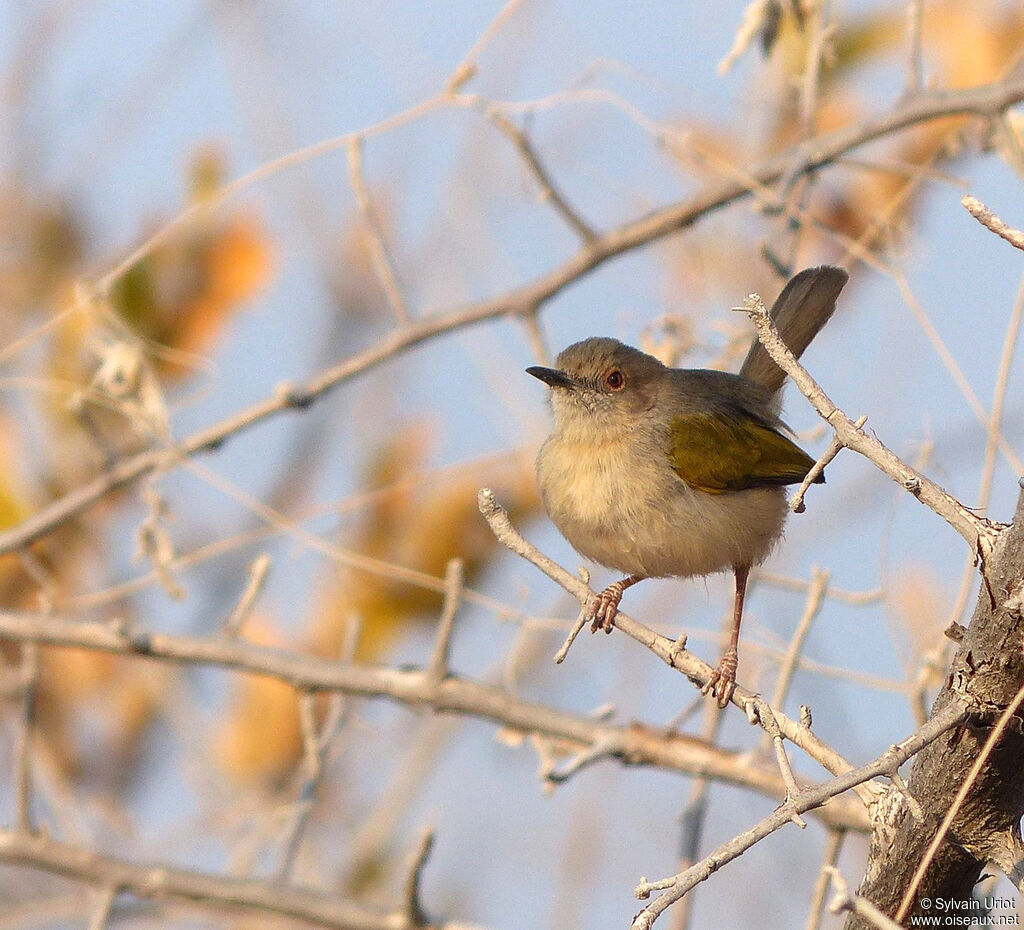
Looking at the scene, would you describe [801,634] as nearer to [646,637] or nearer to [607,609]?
[607,609]

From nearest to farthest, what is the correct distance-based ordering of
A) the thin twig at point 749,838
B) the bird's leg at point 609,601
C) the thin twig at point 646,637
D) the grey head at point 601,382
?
1. the thin twig at point 749,838
2. the thin twig at point 646,637
3. the bird's leg at point 609,601
4. the grey head at point 601,382

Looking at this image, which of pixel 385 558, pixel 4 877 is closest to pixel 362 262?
pixel 385 558

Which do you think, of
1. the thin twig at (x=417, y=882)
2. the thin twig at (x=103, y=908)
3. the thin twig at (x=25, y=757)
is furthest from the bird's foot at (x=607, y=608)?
the thin twig at (x=25, y=757)

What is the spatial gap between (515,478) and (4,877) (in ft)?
10.9

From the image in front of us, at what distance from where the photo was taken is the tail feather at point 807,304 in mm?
4215

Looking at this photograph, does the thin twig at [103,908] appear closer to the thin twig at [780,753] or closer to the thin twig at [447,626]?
the thin twig at [447,626]

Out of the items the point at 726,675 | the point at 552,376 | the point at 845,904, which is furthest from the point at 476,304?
the point at 845,904

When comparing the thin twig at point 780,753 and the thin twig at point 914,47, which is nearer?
the thin twig at point 780,753

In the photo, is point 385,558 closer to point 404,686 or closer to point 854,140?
point 404,686

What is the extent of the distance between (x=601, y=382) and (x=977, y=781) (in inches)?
96.1

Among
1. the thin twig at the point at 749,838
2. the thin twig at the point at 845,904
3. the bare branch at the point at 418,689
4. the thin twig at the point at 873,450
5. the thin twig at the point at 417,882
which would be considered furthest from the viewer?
the bare branch at the point at 418,689

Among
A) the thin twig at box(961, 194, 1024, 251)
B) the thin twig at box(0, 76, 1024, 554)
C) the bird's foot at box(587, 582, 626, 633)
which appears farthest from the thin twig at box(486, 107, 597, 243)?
the thin twig at box(961, 194, 1024, 251)

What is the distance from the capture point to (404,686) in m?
3.99

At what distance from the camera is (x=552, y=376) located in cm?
429
